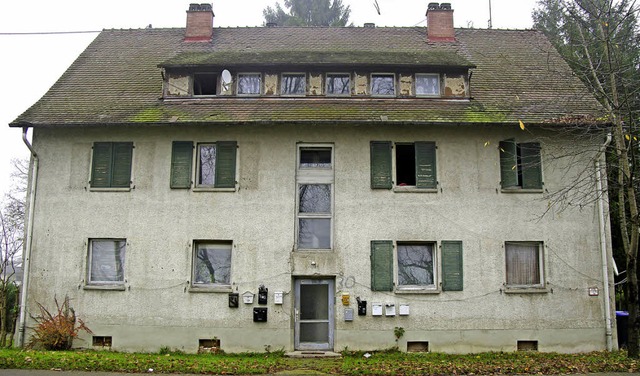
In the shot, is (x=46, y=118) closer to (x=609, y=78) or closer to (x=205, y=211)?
(x=205, y=211)

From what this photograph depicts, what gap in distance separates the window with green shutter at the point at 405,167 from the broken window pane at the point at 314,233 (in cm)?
163

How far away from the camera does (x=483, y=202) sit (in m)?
14.4

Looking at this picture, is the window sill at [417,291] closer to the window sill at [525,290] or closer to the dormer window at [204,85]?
the window sill at [525,290]

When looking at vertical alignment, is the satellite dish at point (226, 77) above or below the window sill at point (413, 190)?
above

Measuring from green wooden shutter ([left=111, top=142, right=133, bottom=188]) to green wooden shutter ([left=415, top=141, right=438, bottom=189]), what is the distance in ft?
25.0

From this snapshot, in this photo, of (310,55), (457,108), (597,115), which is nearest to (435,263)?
(457,108)

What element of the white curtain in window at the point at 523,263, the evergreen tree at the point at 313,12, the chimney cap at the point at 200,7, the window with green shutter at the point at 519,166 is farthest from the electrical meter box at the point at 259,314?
the evergreen tree at the point at 313,12

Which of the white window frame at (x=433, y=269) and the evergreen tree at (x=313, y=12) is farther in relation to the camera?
the evergreen tree at (x=313, y=12)

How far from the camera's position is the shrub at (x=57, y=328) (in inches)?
539

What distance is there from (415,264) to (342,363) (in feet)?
11.3

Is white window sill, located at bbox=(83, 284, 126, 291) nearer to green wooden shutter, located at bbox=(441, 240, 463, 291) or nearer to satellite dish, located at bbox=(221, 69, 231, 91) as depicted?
satellite dish, located at bbox=(221, 69, 231, 91)

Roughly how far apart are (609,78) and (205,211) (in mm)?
10351

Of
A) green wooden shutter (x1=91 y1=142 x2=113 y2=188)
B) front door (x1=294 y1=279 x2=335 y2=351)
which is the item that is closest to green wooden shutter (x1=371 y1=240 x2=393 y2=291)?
front door (x1=294 y1=279 x2=335 y2=351)

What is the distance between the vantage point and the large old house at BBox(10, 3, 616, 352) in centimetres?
1398
